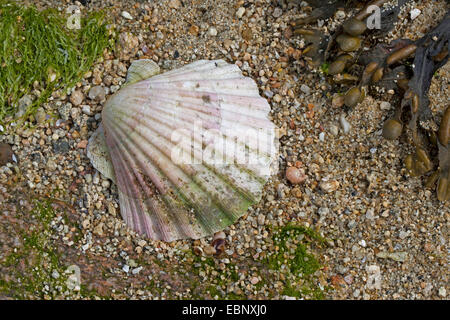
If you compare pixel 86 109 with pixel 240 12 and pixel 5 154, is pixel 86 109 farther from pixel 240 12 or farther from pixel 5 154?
pixel 240 12

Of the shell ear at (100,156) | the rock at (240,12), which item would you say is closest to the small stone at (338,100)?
the rock at (240,12)

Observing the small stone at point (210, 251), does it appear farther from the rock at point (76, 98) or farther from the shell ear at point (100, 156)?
the rock at point (76, 98)

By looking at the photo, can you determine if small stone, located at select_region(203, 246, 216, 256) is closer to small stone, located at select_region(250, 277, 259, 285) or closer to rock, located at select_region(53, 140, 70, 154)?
small stone, located at select_region(250, 277, 259, 285)

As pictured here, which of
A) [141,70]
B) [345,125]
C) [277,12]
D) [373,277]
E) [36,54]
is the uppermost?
[277,12]

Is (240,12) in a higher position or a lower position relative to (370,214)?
higher

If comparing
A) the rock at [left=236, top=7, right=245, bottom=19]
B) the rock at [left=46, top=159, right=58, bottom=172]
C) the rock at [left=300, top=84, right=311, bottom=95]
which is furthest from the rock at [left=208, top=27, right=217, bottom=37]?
the rock at [left=46, top=159, right=58, bottom=172]

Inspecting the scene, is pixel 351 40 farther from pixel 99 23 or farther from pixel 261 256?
pixel 99 23

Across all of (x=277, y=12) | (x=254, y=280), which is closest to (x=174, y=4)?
(x=277, y=12)
